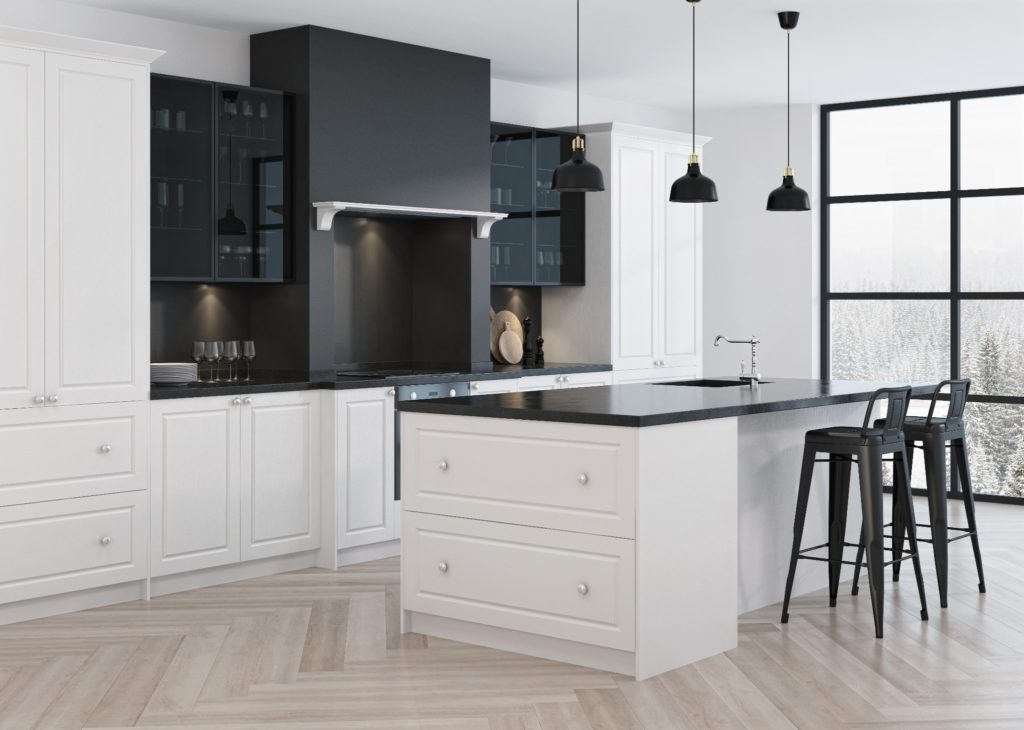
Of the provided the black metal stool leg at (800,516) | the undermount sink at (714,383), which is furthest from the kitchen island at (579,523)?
the undermount sink at (714,383)

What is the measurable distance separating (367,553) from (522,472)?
6.60ft

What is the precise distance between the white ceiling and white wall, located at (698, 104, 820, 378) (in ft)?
2.07

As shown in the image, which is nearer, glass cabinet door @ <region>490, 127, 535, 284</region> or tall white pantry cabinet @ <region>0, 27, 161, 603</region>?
tall white pantry cabinet @ <region>0, 27, 161, 603</region>

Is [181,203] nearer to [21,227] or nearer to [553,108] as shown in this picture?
[21,227]

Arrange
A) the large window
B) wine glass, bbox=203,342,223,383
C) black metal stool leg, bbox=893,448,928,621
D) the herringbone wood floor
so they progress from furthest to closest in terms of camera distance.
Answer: the large window, wine glass, bbox=203,342,223,383, black metal stool leg, bbox=893,448,928,621, the herringbone wood floor

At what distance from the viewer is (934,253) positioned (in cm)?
823

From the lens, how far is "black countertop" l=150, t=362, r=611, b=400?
17.8 feet

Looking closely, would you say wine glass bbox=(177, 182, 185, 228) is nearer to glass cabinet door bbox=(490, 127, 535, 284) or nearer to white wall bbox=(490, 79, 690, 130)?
glass cabinet door bbox=(490, 127, 535, 284)

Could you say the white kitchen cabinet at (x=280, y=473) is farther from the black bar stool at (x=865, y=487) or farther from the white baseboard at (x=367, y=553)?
the black bar stool at (x=865, y=487)

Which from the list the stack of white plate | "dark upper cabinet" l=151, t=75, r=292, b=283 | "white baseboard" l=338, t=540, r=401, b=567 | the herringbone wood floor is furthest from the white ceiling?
the herringbone wood floor

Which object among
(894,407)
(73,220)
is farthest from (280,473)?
(894,407)

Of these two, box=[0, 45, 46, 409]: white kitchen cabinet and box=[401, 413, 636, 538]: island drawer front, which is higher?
box=[0, 45, 46, 409]: white kitchen cabinet

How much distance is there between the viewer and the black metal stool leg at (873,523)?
4668 millimetres

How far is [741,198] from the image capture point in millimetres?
8812
